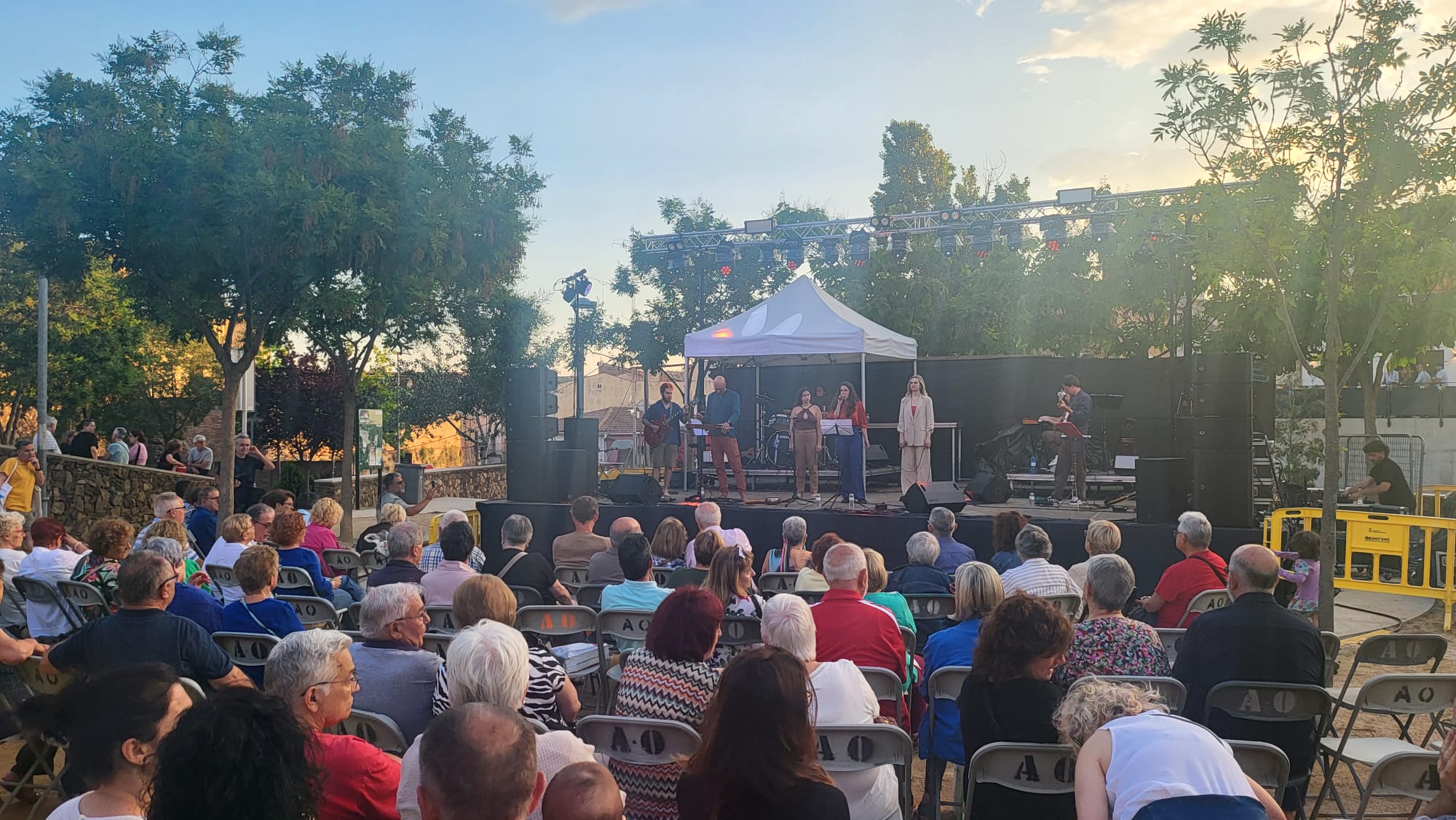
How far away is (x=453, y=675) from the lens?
2539mm

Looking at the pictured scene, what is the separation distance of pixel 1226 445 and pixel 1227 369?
1.98ft

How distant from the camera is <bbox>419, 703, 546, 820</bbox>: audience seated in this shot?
1.66 metres

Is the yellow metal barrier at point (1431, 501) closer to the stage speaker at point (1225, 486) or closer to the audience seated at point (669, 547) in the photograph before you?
the stage speaker at point (1225, 486)

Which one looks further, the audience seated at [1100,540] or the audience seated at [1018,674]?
the audience seated at [1100,540]

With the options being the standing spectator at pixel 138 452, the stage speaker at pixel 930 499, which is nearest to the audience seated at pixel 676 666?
the stage speaker at pixel 930 499

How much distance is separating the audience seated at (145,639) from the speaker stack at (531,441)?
7.48 m

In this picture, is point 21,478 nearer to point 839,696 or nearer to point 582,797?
point 839,696

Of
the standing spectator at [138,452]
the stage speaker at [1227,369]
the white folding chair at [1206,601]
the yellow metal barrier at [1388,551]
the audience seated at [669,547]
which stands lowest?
the yellow metal barrier at [1388,551]

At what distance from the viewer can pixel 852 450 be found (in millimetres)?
11078

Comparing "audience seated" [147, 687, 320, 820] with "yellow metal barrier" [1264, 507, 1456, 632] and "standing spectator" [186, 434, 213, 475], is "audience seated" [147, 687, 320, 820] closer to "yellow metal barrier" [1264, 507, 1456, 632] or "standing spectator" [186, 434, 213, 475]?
"yellow metal barrier" [1264, 507, 1456, 632]

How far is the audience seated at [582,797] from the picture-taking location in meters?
1.62

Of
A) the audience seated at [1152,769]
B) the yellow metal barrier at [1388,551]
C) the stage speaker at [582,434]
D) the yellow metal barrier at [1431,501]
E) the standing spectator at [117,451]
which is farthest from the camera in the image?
the standing spectator at [117,451]

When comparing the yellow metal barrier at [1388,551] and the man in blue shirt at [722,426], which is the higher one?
the man in blue shirt at [722,426]

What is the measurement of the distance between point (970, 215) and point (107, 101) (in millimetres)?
10429
